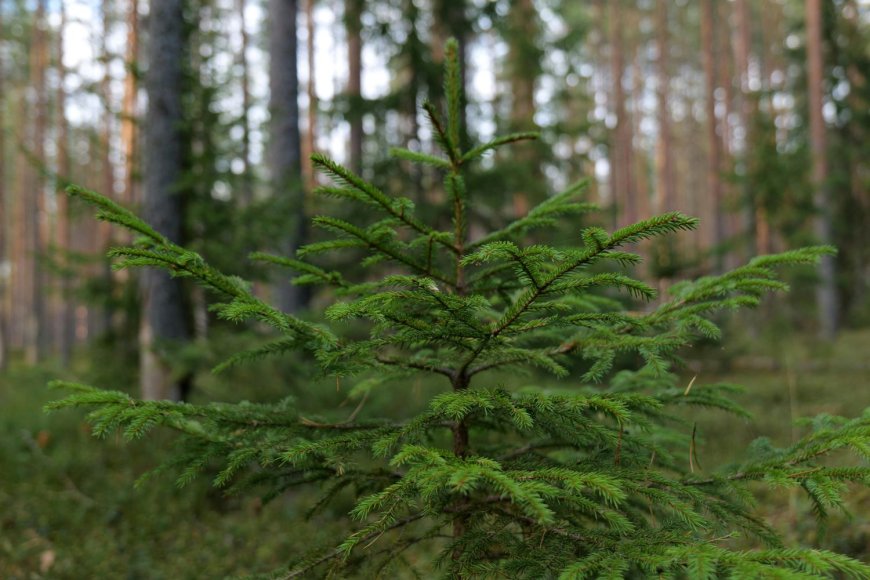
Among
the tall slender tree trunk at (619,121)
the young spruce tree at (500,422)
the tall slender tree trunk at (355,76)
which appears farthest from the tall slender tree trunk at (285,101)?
the tall slender tree trunk at (619,121)

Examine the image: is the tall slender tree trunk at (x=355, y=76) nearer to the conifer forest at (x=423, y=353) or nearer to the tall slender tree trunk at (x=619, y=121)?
the conifer forest at (x=423, y=353)

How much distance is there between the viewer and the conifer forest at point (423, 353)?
1771 millimetres

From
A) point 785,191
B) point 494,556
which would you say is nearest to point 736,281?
point 494,556

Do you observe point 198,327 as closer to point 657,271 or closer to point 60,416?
point 60,416

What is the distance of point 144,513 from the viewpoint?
5750 mm

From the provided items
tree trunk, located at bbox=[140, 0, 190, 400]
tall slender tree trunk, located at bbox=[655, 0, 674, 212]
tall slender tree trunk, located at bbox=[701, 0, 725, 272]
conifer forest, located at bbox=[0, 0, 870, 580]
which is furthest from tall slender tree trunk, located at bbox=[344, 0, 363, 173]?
tall slender tree trunk, located at bbox=[655, 0, 674, 212]

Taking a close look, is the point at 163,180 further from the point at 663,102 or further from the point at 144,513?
the point at 663,102

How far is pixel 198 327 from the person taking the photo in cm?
653

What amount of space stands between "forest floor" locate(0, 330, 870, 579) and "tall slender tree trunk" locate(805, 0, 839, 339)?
274 inches

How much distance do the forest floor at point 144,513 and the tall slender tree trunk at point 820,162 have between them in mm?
6952

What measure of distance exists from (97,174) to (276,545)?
25.6 metres

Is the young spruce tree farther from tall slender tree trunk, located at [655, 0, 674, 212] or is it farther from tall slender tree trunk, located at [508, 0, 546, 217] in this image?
tall slender tree trunk, located at [655, 0, 674, 212]

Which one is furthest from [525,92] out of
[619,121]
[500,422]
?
[500,422]

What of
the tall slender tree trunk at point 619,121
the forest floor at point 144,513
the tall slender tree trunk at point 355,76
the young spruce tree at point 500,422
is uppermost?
the tall slender tree trunk at point 619,121
